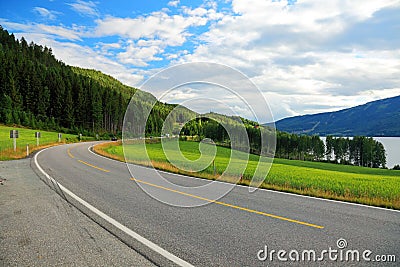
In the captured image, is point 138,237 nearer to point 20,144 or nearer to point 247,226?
point 247,226

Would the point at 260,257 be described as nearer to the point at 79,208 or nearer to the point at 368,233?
the point at 368,233

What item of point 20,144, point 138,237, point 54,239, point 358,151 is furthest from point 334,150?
point 54,239

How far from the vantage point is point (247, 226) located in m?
6.33

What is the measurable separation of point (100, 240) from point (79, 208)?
280 cm

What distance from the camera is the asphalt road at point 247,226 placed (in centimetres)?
480

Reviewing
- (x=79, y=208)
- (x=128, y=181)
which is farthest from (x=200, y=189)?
(x=79, y=208)

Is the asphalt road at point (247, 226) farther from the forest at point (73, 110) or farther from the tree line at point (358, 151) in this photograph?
the tree line at point (358, 151)

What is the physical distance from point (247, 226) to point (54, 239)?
12.3 feet

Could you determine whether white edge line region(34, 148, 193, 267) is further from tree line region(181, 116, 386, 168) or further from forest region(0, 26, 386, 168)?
tree line region(181, 116, 386, 168)

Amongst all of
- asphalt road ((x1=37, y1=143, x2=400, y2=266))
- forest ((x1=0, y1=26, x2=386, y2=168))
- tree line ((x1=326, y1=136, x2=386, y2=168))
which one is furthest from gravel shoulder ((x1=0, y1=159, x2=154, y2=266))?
tree line ((x1=326, y1=136, x2=386, y2=168))

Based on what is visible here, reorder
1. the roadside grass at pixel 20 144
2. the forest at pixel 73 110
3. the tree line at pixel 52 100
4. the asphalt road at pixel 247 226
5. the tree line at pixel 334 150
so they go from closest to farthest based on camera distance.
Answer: the asphalt road at pixel 247 226 → the roadside grass at pixel 20 144 → the tree line at pixel 52 100 → the forest at pixel 73 110 → the tree line at pixel 334 150

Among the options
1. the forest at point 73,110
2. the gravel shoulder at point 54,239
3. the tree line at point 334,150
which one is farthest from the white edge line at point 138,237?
the tree line at point 334,150

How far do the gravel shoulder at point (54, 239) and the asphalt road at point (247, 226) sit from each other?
31 cm

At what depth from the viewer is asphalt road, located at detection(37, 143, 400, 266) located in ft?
15.8
